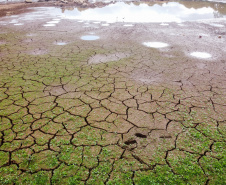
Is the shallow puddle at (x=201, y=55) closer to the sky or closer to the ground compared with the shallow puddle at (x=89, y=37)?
closer to the ground

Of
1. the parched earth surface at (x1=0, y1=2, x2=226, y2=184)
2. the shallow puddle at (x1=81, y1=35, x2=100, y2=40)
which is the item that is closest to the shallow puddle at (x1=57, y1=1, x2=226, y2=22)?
the shallow puddle at (x1=81, y1=35, x2=100, y2=40)

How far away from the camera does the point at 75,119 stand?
2600 mm

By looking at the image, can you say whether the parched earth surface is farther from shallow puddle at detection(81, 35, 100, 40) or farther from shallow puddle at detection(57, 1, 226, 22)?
shallow puddle at detection(57, 1, 226, 22)

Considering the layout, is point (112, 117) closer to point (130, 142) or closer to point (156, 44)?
point (130, 142)

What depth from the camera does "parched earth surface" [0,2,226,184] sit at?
6.02 feet

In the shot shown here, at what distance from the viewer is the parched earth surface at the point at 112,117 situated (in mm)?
1834

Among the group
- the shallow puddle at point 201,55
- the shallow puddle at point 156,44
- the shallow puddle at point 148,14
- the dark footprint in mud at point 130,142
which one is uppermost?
the shallow puddle at point 148,14

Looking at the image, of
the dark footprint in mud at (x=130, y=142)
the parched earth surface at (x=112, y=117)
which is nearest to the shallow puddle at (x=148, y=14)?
the parched earth surface at (x=112, y=117)

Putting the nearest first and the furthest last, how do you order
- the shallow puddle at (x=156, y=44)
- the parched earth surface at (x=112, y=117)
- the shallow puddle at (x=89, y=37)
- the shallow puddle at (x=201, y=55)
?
the parched earth surface at (x=112, y=117) < the shallow puddle at (x=201, y=55) < the shallow puddle at (x=156, y=44) < the shallow puddle at (x=89, y=37)

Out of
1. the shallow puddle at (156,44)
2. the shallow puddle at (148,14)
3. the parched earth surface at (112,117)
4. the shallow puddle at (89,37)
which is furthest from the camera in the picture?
the shallow puddle at (148,14)

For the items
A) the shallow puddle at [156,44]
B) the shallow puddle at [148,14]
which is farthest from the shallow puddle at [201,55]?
the shallow puddle at [148,14]

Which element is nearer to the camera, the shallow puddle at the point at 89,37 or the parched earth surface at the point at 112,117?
the parched earth surface at the point at 112,117

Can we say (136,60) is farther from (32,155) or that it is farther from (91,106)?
(32,155)

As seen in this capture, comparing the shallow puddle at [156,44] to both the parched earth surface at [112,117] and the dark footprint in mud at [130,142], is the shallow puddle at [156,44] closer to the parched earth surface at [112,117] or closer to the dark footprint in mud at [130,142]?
the parched earth surface at [112,117]
